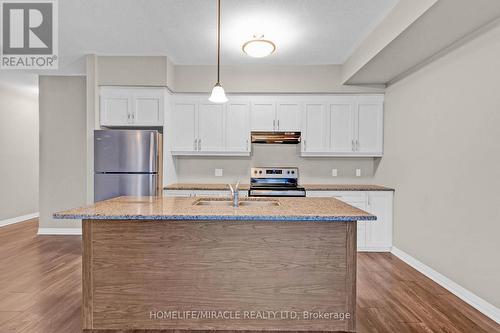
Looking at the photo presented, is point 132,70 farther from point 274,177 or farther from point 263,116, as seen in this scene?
point 274,177

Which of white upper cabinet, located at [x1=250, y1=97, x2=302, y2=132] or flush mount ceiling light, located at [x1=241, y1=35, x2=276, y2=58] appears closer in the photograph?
flush mount ceiling light, located at [x1=241, y1=35, x2=276, y2=58]

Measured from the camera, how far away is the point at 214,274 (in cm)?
208

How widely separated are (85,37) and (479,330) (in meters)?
4.85

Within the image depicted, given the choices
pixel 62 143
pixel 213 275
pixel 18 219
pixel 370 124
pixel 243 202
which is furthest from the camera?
pixel 18 219

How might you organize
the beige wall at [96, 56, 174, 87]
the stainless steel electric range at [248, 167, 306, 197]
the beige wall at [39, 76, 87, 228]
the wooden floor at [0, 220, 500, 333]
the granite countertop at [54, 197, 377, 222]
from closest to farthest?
the granite countertop at [54, 197, 377, 222], the wooden floor at [0, 220, 500, 333], the beige wall at [96, 56, 174, 87], the stainless steel electric range at [248, 167, 306, 197], the beige wall at [39, 76, 87, 228]

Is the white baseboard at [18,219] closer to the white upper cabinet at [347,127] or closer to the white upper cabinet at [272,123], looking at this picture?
the white upper cabinet at [272,123]

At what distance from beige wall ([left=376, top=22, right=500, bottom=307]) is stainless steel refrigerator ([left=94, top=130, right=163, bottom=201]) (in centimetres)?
337

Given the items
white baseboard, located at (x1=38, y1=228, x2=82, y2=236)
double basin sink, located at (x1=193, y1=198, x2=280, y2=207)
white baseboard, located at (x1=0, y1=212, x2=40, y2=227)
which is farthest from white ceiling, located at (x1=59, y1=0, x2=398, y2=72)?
white baseboard, located at (x1=0, y1=212, x2=40, y2=227)

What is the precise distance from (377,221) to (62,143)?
16.7 feet

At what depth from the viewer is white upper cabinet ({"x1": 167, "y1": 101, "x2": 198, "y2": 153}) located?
4359 mm

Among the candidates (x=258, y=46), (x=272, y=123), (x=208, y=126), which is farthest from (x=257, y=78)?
(x=258, y=46)

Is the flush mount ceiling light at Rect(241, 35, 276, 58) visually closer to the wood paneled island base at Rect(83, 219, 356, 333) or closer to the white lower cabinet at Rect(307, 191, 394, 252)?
the wood paneled island base at Rect(83, 219, 356, 333)

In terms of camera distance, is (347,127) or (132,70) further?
(347,127)

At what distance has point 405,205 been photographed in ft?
12.1
